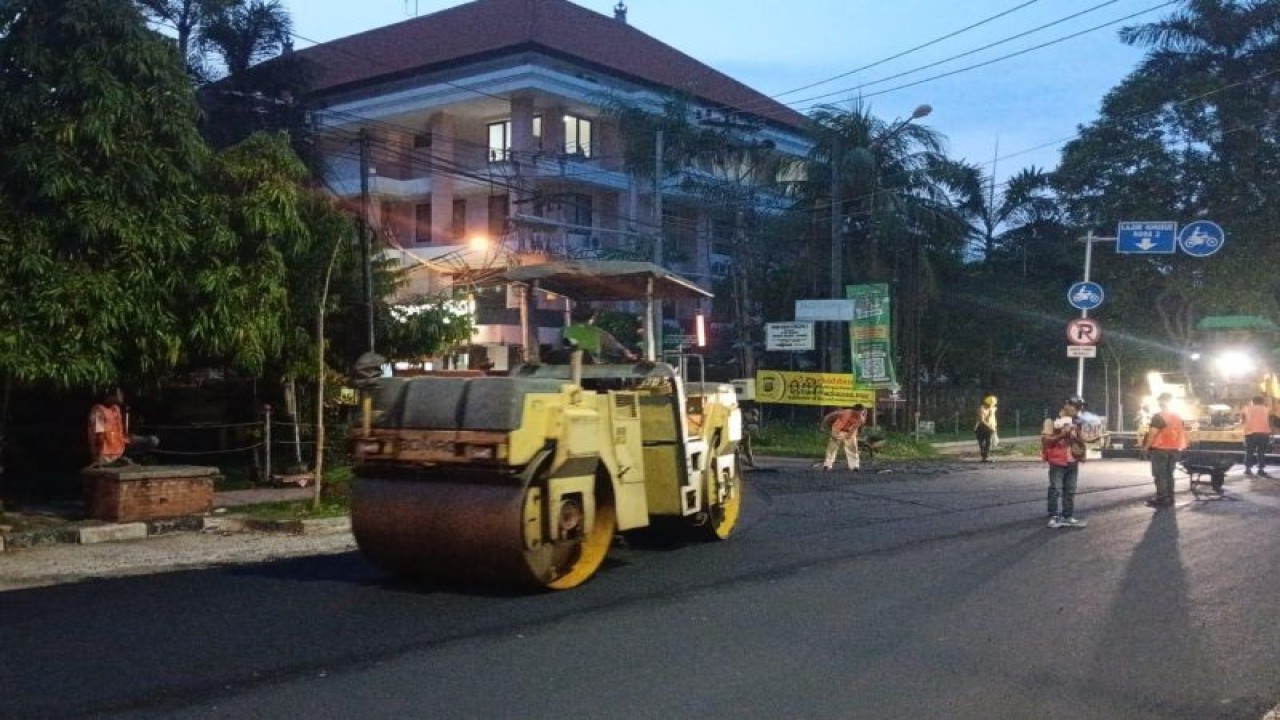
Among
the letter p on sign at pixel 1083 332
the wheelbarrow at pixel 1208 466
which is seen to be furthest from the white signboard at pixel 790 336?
the wheelbarrow at pixel 1208 466

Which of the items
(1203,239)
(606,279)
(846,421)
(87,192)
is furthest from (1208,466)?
(87,192)

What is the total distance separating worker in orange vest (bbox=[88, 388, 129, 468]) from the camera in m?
14.7

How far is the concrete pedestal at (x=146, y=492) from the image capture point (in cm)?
1359

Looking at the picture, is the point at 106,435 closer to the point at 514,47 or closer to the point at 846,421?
the point at 846,421

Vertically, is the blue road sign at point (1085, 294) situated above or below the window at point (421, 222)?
below

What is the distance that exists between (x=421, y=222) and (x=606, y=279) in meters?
29.4

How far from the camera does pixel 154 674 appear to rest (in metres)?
6.81

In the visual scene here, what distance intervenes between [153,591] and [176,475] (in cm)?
461

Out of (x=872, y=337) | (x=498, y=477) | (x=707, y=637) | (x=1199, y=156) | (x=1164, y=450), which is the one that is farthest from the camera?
(x=1199, y=156)

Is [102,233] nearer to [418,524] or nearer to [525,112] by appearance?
[418,524]

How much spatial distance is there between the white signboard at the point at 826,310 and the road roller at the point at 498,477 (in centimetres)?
1980

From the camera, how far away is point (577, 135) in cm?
3788

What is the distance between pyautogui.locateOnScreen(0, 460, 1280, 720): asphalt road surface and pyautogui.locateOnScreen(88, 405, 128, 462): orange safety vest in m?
4.56

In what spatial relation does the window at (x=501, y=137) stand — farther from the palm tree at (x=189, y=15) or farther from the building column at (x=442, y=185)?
the palm tree at (x=189, y=15)
